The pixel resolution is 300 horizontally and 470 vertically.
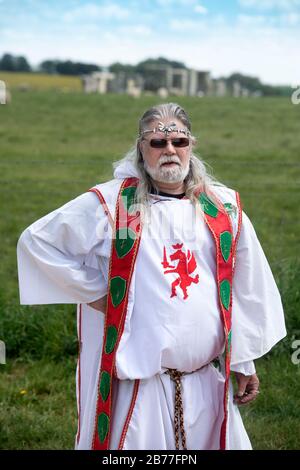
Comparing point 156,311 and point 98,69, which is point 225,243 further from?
point 98,69

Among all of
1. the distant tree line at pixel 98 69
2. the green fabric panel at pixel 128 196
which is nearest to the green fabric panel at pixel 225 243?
the green fabric panel at pixel 128 196

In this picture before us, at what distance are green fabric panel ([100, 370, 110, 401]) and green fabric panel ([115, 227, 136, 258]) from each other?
47 cm

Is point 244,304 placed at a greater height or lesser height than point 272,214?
greater

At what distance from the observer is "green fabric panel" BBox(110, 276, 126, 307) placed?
10.1ft

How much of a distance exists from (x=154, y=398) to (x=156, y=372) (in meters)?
0.13

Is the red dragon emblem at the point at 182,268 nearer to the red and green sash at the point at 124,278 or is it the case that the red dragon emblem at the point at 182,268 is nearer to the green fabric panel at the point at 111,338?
the red and green sash at the point at 124,278

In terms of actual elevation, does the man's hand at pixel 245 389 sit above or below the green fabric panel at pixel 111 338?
below

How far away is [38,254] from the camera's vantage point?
3.17 meters

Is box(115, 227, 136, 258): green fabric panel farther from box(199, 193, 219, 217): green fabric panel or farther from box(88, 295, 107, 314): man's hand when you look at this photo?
box(199, 193, 219, 217): green fabric panel

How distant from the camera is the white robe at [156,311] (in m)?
3.04
